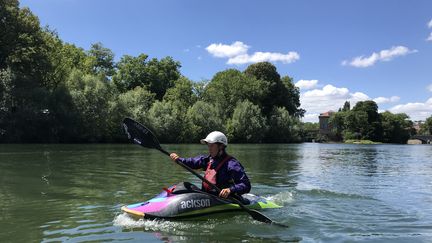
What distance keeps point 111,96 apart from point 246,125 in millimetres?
25688

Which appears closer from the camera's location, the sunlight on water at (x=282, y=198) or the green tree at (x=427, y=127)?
the sunlight on water at (x=282, y=198)

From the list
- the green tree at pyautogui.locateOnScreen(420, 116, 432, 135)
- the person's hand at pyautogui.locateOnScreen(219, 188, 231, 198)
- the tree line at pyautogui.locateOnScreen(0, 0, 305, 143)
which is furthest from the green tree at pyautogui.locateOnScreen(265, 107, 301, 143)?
the green tree at pyautogui.locateOnScreen(420, 116, 432, 135)

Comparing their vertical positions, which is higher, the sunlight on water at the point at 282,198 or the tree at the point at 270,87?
the tree at the point at 270,87

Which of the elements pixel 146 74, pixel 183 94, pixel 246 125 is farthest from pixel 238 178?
pixel 146 74

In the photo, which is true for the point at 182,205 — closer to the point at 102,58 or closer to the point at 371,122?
the point at 102,58

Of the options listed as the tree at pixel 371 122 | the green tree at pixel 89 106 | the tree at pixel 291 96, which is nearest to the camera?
the green tree at pixel 89 106

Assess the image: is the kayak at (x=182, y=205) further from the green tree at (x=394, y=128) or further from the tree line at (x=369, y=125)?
the green tree at (x=394, y=128)

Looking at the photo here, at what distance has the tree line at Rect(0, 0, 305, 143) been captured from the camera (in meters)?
42.5

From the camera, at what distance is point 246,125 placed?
6819 centimetres

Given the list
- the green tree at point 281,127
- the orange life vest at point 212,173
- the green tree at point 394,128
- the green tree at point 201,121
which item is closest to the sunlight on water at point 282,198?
the orange life vest at point 212,173


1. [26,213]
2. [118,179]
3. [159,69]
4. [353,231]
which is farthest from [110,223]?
[159,69]

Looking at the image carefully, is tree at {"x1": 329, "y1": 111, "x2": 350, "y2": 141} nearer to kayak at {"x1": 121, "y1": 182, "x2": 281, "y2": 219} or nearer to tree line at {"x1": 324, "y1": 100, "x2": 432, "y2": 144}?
tree line at {"x1": 324, "y1": 100, "x2": 432, "y2": 144}

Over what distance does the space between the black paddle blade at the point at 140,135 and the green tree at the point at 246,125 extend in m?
56.8

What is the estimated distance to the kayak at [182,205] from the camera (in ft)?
26.1
